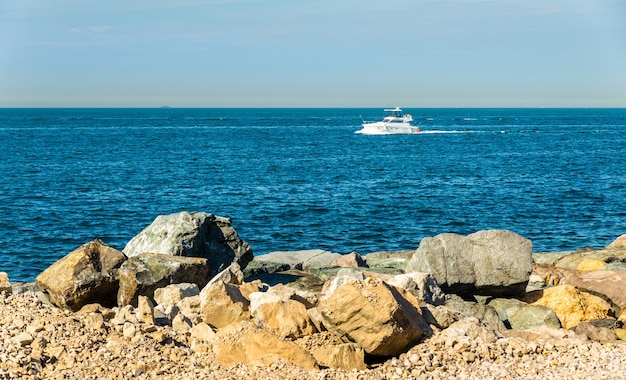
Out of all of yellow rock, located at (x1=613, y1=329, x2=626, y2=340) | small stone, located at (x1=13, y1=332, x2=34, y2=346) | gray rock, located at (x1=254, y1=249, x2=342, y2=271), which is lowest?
yellow rock, located at (x1=613, y1=329, x2=626, y2=340)

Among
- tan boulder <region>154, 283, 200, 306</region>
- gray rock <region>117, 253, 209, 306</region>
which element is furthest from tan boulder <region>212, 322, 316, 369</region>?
gray rock <region>117, 253, 209, 306</region>

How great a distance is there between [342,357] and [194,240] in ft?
24.3

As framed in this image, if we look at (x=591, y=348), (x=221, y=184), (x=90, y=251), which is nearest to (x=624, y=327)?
(x=591, y=348)

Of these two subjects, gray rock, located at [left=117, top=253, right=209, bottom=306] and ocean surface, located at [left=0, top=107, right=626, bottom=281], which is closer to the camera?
gray rock, located at [left=117, top=253, right=209, bottom=306]

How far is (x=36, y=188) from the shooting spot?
48188mm

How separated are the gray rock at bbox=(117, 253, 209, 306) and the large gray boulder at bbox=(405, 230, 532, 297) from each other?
526 cm

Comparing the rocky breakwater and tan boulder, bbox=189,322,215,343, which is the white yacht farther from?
tan boulder, bbox=189,322,215,343

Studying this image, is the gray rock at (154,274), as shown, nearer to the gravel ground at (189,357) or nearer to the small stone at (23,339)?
the gravel ground at (189,357)

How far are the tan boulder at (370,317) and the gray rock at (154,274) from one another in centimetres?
502

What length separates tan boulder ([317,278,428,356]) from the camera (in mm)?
10852

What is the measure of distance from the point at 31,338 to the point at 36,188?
40281mm

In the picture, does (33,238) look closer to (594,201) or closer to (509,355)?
(509,355)

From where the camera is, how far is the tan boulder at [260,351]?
34.5ft

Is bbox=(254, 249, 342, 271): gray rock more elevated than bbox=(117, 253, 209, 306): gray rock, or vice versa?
bbox=(117, 253, 209, 306): gray rock
